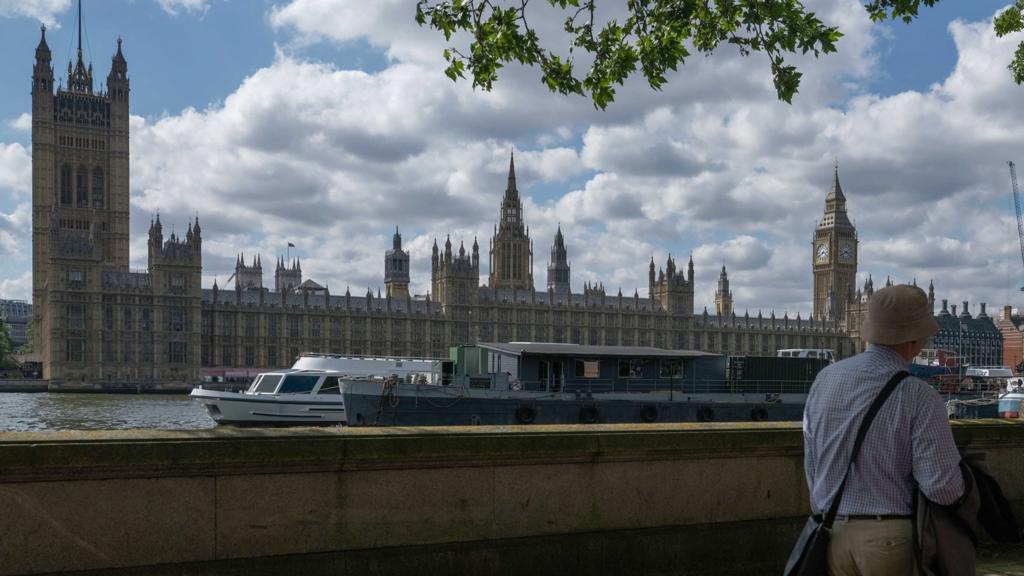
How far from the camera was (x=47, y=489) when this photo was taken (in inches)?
181

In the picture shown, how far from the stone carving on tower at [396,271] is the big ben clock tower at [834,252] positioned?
69967mm

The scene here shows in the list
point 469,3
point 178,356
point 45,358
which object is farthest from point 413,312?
point 469,3

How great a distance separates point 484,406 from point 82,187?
3657 inches

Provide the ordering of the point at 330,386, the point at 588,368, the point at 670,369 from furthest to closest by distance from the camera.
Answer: the point at 330,386 < the point at 670,369 < the point at 588,368

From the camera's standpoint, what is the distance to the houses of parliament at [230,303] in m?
84.8

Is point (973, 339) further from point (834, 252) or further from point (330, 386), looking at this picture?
point (330, 386)

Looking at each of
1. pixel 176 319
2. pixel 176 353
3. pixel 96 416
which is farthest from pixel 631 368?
pixel 176 319

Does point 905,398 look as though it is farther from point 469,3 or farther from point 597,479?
point 469,3

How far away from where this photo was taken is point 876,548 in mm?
3557

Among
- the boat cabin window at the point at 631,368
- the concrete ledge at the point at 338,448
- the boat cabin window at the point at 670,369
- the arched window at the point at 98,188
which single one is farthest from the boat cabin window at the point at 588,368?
the arched window at the point at 98,188

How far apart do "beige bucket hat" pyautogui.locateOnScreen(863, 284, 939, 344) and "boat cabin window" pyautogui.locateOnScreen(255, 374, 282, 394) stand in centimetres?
3122

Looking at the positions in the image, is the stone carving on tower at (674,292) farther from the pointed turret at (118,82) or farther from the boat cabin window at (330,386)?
the boat cabin window at (330,386)

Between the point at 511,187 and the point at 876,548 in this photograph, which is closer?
the point at 876,548

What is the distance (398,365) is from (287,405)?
836cm
